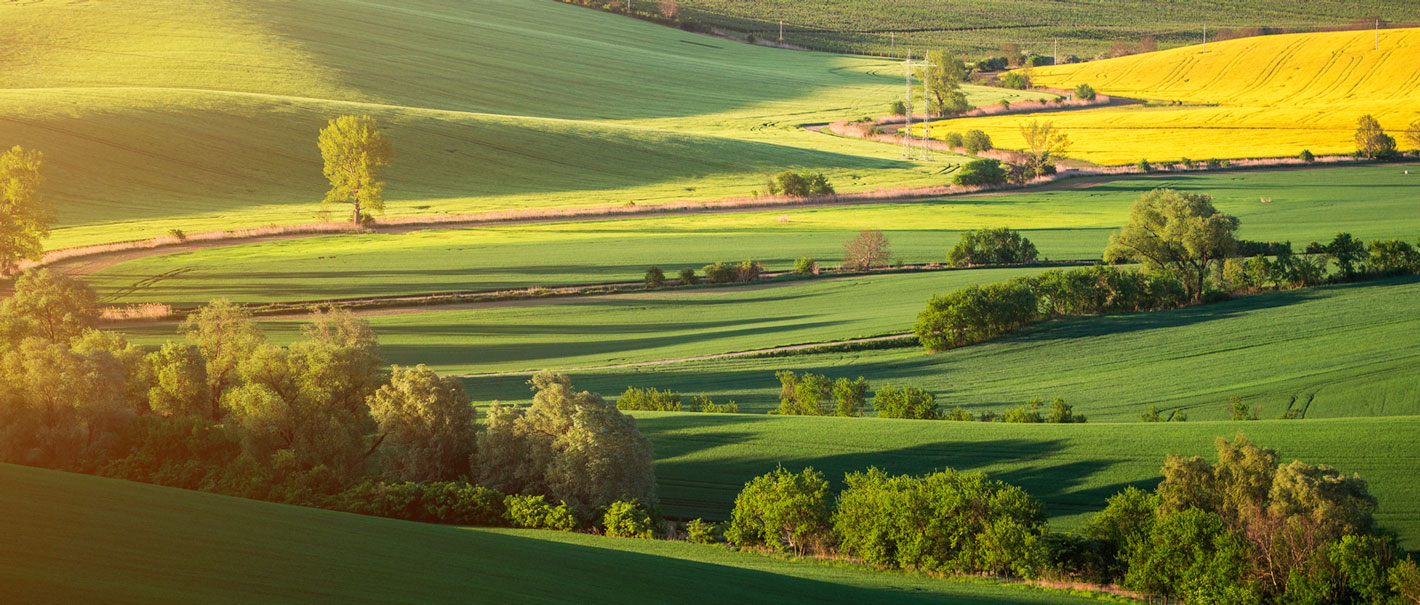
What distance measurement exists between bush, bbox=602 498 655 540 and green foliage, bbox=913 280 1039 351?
23089mm

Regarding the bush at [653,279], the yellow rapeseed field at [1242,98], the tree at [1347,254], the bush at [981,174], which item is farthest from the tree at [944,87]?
the bush at [653,279]

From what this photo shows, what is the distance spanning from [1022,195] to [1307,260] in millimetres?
34682

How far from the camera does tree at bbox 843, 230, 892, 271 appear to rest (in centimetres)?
6175

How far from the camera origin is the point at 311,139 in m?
88.6

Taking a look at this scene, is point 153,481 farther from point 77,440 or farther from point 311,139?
point 311,139

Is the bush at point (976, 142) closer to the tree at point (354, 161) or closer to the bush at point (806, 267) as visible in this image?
the bush at point (806, 267)

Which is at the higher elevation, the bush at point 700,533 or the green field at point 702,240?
the green field at point 702,240

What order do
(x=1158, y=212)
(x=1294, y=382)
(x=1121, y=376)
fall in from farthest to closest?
(x=1158, y=212) → (x=1121, y=376) → (x=1294, y=382)

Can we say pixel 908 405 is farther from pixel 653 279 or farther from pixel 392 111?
pixel 392 111

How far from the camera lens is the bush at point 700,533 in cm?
2475

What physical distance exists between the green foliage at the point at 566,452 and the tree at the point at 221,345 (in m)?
9.38

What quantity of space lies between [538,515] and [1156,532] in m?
13.6

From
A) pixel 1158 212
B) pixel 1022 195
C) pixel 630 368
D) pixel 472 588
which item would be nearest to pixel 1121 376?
pixel 1158 212

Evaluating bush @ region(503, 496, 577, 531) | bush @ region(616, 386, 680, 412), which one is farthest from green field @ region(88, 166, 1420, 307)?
bush @ region(503, 496, 577, 531)
